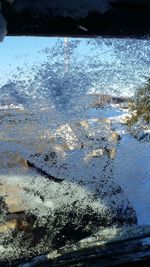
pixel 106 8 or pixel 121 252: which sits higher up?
pixel 106 8

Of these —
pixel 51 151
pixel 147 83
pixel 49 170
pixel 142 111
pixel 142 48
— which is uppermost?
pixel 142 48

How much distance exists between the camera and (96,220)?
12.2ft

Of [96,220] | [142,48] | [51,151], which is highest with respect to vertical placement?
[142,48]

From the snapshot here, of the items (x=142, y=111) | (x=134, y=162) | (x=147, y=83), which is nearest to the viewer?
(x=147, y=83)

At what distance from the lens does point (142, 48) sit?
188cm

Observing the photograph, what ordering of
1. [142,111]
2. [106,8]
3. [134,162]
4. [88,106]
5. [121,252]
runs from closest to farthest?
[106,8], [121,252], [88,106], [142,111], [134,162]

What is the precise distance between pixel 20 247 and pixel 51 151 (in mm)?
928

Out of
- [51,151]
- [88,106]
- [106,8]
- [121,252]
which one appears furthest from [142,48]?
[51,151]

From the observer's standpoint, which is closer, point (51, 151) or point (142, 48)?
point (142, 48)

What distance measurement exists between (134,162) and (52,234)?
1.08 meters

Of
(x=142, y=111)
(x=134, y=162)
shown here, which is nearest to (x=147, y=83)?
(x=142, y=111)

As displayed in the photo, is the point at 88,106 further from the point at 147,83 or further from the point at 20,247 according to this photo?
the point at 20,247

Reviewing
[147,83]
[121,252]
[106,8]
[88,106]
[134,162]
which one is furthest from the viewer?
[134,162]

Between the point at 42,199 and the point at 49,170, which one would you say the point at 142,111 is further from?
the point at 42,199
